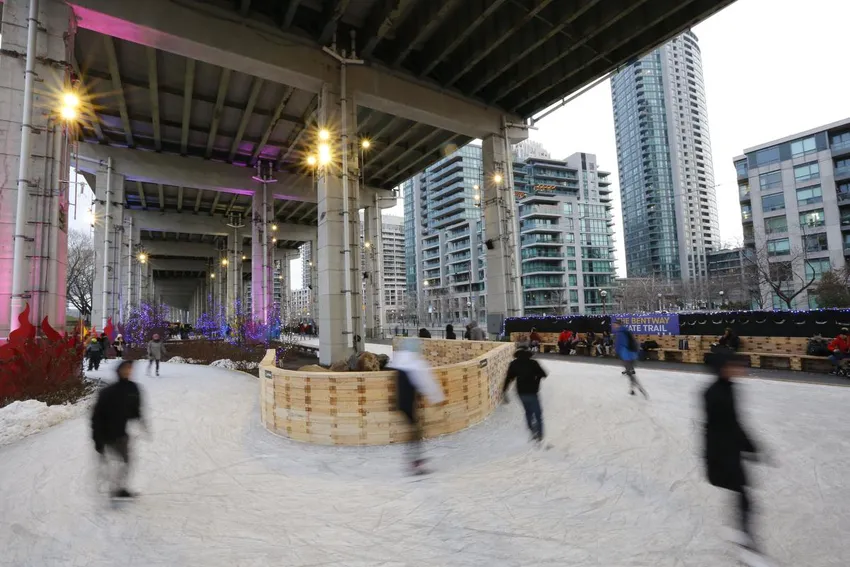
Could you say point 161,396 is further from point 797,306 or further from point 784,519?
point 797,306

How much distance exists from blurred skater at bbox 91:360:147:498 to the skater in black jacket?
20.9 feet

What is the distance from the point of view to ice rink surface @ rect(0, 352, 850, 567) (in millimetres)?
3627

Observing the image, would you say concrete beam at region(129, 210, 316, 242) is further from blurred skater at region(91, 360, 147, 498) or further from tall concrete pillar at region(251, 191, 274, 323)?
blurred skater at region(91, 360, 147, 498)

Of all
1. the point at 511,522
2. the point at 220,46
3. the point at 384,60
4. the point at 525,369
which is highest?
the point at 384,60

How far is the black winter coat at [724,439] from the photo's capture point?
3582mm

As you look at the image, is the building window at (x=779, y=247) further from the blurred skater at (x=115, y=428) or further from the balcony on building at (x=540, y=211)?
the blurred skater at (x=115, y=428)

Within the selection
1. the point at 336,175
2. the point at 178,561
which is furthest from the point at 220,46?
the point at 178,561

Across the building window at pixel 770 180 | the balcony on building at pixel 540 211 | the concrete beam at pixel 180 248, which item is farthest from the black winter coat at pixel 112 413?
the balcony on building at pixel 540 211

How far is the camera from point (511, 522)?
4.14 m

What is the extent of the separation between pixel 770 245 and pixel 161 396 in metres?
64.4

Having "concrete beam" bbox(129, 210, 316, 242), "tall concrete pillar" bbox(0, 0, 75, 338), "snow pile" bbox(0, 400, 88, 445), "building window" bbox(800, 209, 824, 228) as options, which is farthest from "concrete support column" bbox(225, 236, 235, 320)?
"building window" bbox(800, 209, 824, 228)

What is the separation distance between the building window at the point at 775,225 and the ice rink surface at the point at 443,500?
2208 inches

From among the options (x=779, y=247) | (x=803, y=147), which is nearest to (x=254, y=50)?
(x=779, y=247)

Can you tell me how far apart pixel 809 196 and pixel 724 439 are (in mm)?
64632
